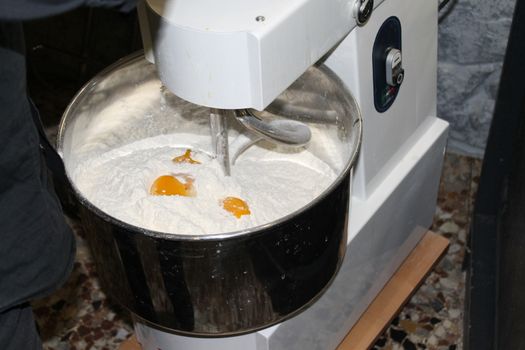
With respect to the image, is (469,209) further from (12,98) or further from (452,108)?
(12,98)

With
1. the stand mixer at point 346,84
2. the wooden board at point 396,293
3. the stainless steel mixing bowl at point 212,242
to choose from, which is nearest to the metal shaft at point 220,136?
the stand mixer at point 346,84

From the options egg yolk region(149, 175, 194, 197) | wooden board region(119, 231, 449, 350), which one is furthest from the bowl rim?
wooden board region(119, 231, 449, 350)

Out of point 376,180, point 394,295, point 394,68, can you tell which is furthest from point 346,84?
point 394,295

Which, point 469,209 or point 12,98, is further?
point 469,209

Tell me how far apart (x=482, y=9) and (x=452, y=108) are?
230 millimetres

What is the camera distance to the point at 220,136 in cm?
98

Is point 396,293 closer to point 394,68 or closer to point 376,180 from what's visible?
point 376,180

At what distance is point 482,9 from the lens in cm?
144

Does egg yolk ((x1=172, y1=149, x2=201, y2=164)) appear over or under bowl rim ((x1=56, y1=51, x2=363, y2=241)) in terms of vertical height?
under

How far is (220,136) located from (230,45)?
0.77 feet

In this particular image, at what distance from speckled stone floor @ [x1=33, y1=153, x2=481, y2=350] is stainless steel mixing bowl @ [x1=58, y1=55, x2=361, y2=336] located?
1.36 ft

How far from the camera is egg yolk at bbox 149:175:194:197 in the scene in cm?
98

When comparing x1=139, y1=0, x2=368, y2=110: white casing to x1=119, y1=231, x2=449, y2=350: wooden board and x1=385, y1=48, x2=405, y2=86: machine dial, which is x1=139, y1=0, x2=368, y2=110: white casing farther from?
x1=119, y1=231, x2=449, y2=350: wooden board

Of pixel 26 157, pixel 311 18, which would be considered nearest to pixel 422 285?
pixel 311 18
